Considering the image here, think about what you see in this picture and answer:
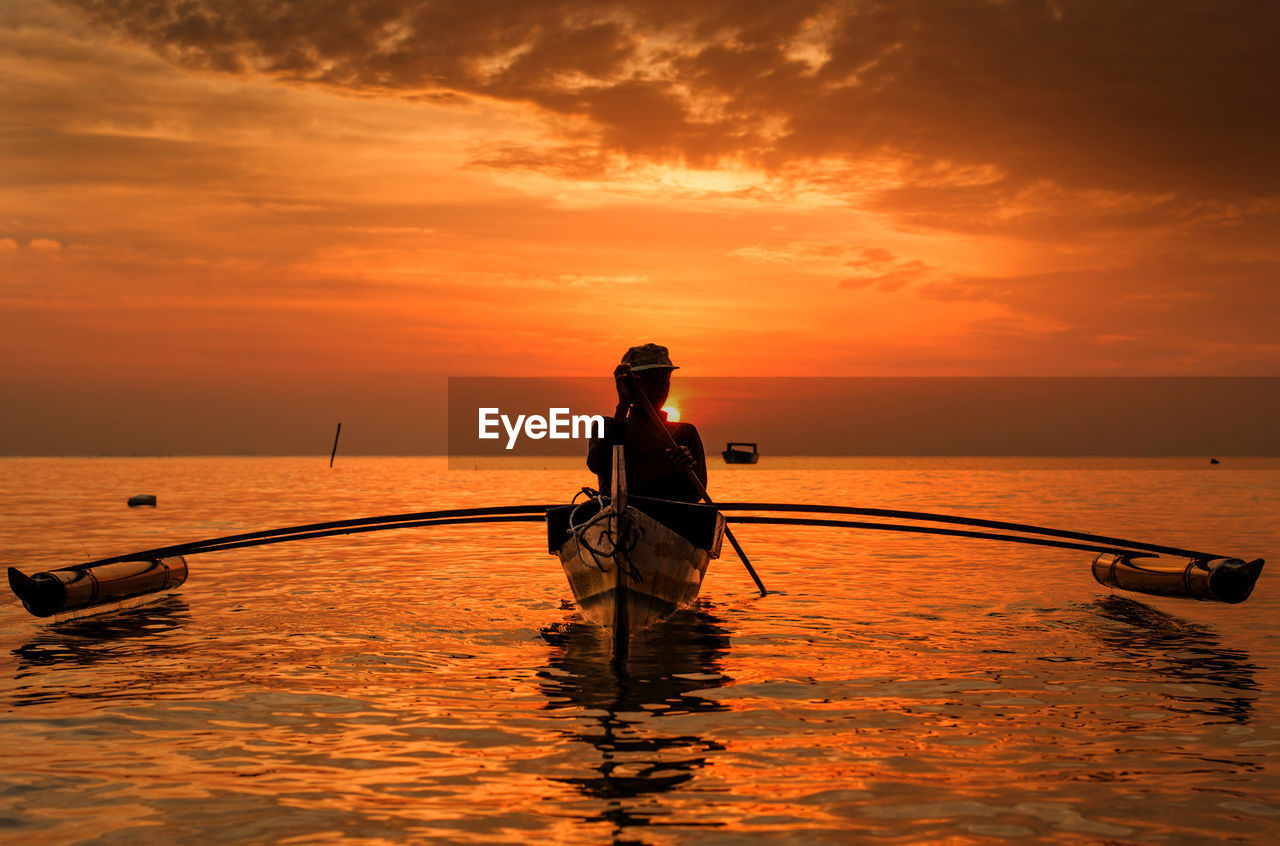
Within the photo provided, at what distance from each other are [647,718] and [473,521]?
7.80 m

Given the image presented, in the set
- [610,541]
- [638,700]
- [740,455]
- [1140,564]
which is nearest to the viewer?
[638,700]

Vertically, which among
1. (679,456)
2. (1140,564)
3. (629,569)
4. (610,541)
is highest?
(679,456)

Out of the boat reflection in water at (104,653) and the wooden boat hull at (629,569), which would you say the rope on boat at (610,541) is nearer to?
the wooden boat hull at (629,569)

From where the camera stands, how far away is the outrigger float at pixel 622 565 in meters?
12.1

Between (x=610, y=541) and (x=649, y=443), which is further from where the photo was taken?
(x=649, y=443)

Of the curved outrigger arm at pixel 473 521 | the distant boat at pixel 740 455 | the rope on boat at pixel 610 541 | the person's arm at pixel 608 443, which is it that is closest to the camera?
the rope on boat at pixel 610 541

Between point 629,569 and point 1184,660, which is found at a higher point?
point 629,569

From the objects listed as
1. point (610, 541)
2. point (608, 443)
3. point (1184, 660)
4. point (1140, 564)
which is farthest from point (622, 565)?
point (1140, 564)

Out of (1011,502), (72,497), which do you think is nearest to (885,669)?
(1011,502)

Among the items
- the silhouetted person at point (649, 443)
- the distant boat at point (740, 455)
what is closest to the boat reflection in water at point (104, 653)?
the silhouetted person at point (649, 443)

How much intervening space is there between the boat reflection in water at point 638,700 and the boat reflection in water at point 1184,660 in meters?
4.63

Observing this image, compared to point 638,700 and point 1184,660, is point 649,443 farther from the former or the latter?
point 1184,660

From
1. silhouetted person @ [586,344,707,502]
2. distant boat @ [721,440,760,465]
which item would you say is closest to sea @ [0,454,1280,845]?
silhouetted person @ [586,344,707,502]

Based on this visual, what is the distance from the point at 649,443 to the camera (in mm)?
13945
